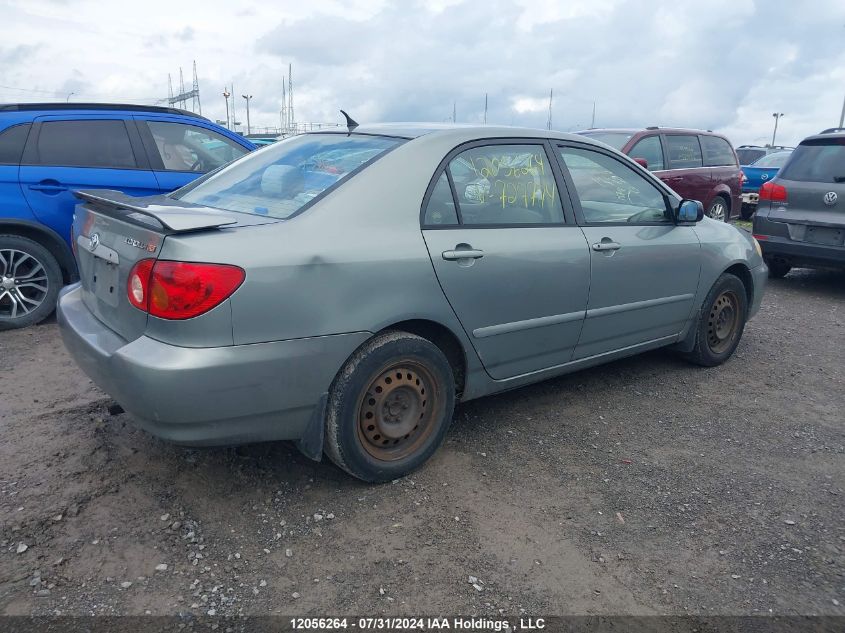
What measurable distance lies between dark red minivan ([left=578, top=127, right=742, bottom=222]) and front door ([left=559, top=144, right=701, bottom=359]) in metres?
4.92

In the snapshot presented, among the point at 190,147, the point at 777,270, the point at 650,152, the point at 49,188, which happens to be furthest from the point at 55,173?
the point at 777,270

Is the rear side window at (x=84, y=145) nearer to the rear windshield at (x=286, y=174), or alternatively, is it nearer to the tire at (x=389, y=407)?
A: the rear windshield at (x=286, y=174)

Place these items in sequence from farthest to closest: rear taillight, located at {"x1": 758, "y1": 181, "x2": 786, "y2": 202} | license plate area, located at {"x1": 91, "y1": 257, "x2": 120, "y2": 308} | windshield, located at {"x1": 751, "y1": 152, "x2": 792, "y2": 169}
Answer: windshield, located at {"x1": 751, "y1": 152, "x2": 792, "y2": 169}, rear taillight, located at {"x1": 758, "y1": 181, "x2": 786, "y2": 202}, license plate area, located at {"x1": 91, "y1": 257, "x2": 120, "y2": 308}

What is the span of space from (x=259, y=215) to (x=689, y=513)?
89.9 inches

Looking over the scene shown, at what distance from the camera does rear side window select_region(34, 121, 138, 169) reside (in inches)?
215

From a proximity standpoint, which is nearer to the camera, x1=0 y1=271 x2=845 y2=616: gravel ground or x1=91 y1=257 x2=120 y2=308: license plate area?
x1=0 y1=271 x2=845 y2=616: gravel ground

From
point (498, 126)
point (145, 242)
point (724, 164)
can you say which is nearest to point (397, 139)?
point (498, 126)

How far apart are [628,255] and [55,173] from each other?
435 centimetres

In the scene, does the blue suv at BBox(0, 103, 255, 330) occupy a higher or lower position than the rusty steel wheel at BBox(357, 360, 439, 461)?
higher

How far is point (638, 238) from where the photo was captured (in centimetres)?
412

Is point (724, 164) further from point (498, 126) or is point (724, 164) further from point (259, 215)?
point (259, 215)

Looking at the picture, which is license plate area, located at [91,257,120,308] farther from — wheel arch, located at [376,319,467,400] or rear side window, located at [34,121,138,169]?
rear side window, located at [34,121,138,169]

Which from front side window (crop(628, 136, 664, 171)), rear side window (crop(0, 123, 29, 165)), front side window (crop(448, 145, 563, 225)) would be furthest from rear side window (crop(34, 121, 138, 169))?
front side window (crop(628, 136, 664, 171))

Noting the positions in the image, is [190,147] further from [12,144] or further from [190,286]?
[190,286]
